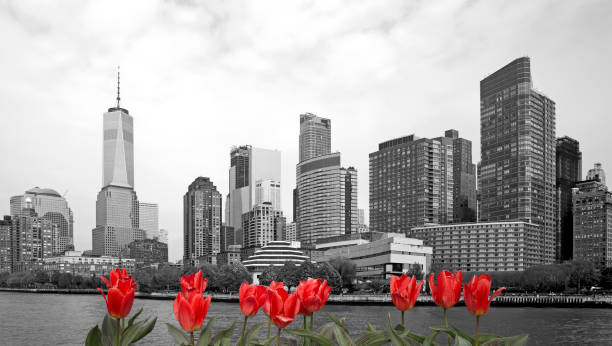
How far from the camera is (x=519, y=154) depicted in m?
183

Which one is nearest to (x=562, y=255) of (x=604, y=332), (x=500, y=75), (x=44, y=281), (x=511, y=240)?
(x=511, y=240)

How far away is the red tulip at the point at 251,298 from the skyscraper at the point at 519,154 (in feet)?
612

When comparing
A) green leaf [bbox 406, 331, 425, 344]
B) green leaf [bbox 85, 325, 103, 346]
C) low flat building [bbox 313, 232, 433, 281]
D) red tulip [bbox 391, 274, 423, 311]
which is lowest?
low flat building [bbox 313, 232, 433, 281]

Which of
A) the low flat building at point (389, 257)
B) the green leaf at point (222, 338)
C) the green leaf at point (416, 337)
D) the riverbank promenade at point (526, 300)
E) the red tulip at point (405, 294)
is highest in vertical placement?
the red tulip at point (405, 294)

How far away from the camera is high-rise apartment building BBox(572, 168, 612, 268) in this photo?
6403 inches

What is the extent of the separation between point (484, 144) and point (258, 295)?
20340 centimetres

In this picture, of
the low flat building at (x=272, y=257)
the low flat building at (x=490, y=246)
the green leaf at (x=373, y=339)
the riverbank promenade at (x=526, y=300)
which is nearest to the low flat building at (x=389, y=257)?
the low flat building at (x=272, y=257)

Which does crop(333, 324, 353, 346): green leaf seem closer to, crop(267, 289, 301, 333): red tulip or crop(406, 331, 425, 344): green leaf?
crop(267, 289, 301, 333): red tulip

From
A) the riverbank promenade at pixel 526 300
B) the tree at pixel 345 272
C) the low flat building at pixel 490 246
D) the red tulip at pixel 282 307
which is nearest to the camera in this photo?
the red tulip at pixel 282 307

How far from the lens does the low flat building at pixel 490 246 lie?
15762 cm

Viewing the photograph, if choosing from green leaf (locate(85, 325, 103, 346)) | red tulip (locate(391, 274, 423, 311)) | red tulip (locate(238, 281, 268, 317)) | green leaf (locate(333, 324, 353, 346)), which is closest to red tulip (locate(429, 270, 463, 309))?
red tulip (locate(391, 274, 423, 311))

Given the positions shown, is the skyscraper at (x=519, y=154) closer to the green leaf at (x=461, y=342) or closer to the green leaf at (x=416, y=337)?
the green leaf at (x=416, y=337)

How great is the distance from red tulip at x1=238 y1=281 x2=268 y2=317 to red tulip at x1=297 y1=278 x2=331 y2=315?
0.26 m

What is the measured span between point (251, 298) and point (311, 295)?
15.6 inches
